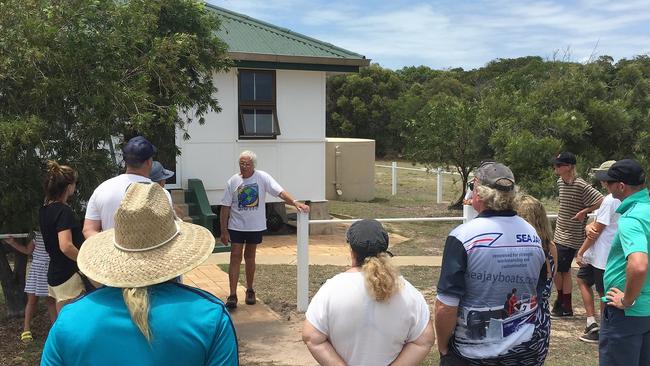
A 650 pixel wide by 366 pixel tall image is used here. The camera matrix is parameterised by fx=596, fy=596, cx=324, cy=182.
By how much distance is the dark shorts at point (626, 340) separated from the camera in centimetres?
353

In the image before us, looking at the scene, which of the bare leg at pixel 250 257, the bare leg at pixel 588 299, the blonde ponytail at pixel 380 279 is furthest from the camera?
the bare leg at pixel 250 257

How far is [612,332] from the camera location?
11.8 feet

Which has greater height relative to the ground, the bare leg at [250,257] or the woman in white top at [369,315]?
the woman in white top at [369,315]

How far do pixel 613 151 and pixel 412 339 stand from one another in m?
8.77

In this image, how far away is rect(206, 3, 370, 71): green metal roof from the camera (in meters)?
11.0

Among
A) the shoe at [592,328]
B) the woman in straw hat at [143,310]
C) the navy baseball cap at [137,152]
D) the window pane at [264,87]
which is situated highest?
the window pane at [264,87]

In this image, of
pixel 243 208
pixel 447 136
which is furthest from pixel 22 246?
pixel 447 136

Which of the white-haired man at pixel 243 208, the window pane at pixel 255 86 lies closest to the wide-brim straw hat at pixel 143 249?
the white-haired man at pixel 243 208

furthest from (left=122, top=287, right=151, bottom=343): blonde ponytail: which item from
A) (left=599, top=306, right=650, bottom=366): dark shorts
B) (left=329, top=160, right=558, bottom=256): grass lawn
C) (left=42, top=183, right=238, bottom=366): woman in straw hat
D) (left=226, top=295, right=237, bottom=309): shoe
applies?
(left=329, top=160, right=558, bottom=256): grass lawn

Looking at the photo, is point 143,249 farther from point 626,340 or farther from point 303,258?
point 303,258

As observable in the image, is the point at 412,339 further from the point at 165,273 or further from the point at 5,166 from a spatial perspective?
the point at 5,166

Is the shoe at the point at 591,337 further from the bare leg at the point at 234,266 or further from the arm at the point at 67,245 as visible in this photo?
the arm at the point at 67,245

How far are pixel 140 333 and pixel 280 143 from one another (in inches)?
389

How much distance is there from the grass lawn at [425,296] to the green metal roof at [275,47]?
420 centimetres
